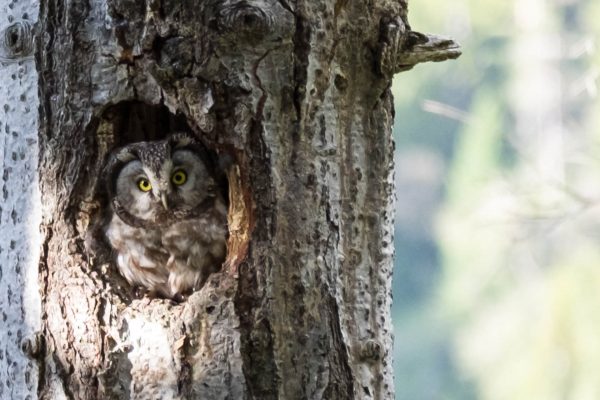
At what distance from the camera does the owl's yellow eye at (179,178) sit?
89.0 inches

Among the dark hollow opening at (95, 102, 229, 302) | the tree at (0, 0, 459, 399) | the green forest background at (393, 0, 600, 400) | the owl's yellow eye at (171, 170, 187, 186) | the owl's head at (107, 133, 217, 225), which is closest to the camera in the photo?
the tree at (0, 0, 459, 399)

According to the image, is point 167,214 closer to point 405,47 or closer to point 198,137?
point 198,137

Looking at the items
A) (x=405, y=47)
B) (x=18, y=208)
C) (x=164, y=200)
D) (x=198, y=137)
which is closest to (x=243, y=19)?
(x=198, y=137)

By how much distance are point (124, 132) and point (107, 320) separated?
374mm

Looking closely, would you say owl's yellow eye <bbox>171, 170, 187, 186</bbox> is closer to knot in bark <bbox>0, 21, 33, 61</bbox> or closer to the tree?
the tree

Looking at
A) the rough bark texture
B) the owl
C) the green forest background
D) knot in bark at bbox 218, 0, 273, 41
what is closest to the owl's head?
the owl

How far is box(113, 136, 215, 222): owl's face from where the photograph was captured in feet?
6.98

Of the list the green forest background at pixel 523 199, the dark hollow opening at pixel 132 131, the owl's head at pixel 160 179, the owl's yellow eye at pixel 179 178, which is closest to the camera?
the dark hollow opening at pixel 132 131

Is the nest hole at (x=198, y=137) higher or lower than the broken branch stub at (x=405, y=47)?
lower

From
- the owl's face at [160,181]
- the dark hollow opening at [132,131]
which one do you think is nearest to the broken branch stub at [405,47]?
the dark hollow opening at [132,131]

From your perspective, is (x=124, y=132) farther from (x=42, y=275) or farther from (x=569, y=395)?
(x=569, y=395)

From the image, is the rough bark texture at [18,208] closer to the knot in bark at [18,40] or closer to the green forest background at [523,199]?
the knot in bark at [18,40]

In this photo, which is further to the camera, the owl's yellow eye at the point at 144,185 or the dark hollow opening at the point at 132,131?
the owl's yellow eye at the point at 144,185

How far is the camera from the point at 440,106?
3373 mm
